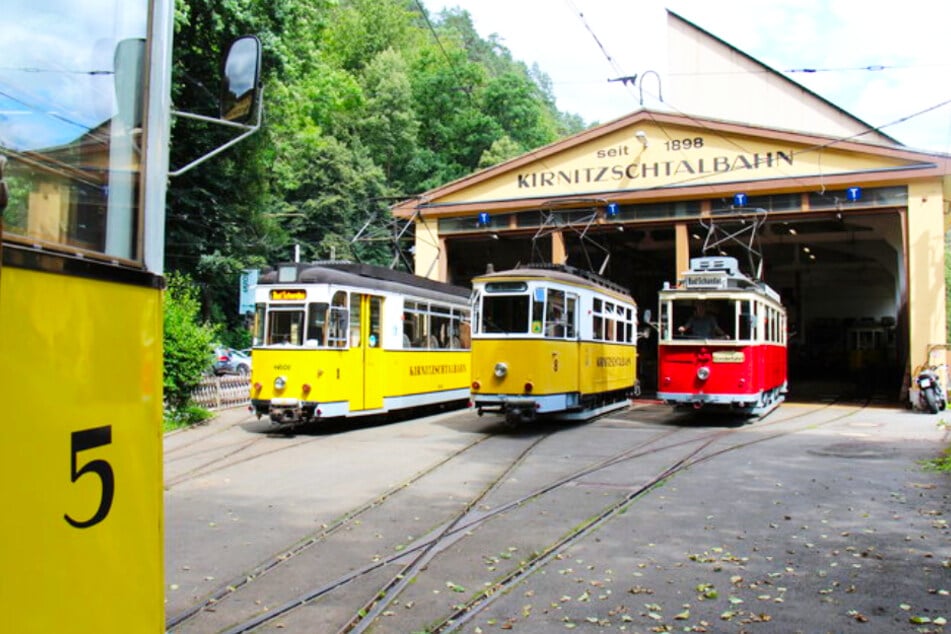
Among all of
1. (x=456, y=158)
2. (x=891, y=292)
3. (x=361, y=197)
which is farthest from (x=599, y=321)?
(x=456, y=158)

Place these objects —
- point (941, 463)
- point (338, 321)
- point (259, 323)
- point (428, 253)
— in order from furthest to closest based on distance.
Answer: point (428, 253) → point (259, 323) → point (338, 321) → point (941, 463)

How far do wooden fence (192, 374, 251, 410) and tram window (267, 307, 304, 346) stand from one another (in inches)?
149

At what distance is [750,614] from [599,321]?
39.2 feet

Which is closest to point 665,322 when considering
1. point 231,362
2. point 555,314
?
point 555,314

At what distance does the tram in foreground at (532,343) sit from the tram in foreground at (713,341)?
1704 mm

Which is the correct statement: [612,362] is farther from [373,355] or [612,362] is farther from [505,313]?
[373,355]

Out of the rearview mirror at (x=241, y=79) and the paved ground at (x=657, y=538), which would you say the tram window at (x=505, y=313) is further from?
the rearview mirror at (x=241, y=79)

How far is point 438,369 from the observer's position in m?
18.2

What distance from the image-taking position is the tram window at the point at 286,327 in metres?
14.4

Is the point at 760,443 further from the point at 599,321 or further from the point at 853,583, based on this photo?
the point at 853,583

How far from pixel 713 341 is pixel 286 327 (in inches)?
330

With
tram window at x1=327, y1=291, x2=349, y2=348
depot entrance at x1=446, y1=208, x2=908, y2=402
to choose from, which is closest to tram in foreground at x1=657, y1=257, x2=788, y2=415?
depot entrance at x1=446, y1=208, x2=908, y2=402

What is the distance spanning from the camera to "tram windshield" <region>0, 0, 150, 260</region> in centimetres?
202

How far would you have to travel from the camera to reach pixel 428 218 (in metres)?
26.6
